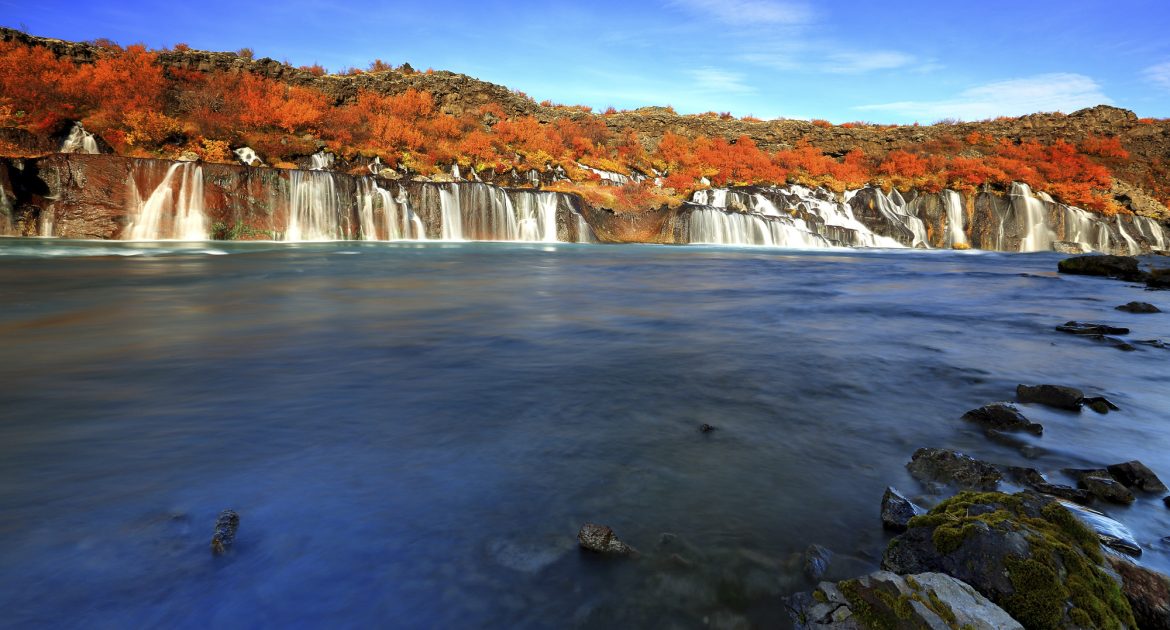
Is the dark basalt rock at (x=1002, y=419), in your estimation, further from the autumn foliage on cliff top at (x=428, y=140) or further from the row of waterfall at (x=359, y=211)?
the autumn foliage on cliff top at (x=428, y=140)

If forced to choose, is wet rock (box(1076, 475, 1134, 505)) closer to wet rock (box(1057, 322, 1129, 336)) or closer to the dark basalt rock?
the dark basalt rock

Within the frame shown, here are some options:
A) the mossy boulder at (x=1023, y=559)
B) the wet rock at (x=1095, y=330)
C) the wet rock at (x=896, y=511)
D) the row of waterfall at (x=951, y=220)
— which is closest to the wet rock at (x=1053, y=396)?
the wet rock at (x=896, y=511)

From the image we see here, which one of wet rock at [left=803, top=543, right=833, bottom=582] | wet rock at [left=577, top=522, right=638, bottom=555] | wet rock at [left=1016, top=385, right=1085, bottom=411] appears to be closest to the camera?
wet rock at [left=803, top=543, right=833, bottom=582]

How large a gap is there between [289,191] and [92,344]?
1943 centimetres

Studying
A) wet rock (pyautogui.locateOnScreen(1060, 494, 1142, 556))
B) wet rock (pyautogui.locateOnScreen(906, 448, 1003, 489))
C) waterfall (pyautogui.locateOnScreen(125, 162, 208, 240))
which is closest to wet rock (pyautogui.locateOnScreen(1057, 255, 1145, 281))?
wet rock (pyautogui.locateOnScreen(906, 448, 1003, 489))

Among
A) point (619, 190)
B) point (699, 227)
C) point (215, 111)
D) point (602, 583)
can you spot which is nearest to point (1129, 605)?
point (602, 583)

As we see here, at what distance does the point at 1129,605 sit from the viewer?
2.01 meters

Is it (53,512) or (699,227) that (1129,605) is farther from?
(699,227)

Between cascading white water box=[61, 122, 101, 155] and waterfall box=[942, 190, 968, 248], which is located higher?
cascading white water box=[61, 122, 101, 155]

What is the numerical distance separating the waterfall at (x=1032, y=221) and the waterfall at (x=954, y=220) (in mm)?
2955

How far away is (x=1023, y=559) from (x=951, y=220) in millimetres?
40464

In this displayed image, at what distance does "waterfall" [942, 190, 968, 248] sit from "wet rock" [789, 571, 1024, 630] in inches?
1592

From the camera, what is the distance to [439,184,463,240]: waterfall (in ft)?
88.8

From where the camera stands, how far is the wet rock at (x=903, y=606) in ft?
5.82
